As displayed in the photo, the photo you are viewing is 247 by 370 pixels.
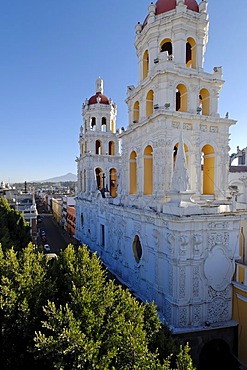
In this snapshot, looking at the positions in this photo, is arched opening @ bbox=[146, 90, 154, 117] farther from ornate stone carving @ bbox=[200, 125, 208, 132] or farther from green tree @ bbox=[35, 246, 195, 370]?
green tree @ bbox=[35, 246, 195, 370]

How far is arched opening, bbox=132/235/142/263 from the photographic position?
60.0 ft

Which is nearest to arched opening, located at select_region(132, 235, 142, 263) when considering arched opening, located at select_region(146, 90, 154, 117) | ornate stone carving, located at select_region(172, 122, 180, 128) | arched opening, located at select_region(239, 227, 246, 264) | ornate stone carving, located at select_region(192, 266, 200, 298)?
ornate stone carving, located at select_region(192, 266, 200, 298)

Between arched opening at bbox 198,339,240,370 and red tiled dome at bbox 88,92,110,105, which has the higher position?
red tiled dome at bbox 88,92,110,105

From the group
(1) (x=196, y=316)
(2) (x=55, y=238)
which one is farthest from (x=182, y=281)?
(2) (x=55, y=238)

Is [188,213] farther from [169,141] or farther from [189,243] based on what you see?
[169,141]

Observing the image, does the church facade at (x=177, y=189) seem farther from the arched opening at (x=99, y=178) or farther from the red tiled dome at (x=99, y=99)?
the red tiled dome at (x=99, y=99)

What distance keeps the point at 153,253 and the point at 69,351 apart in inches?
373

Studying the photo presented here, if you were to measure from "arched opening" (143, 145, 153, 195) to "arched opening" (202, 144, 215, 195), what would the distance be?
12.3 ft

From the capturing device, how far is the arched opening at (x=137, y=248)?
60.0ft

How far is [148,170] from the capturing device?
754 inches

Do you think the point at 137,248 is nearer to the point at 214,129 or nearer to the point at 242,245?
the point at 242,245

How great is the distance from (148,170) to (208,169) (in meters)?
4.26

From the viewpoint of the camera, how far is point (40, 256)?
12453 millimetres

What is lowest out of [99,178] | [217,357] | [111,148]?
A: [217,357]
